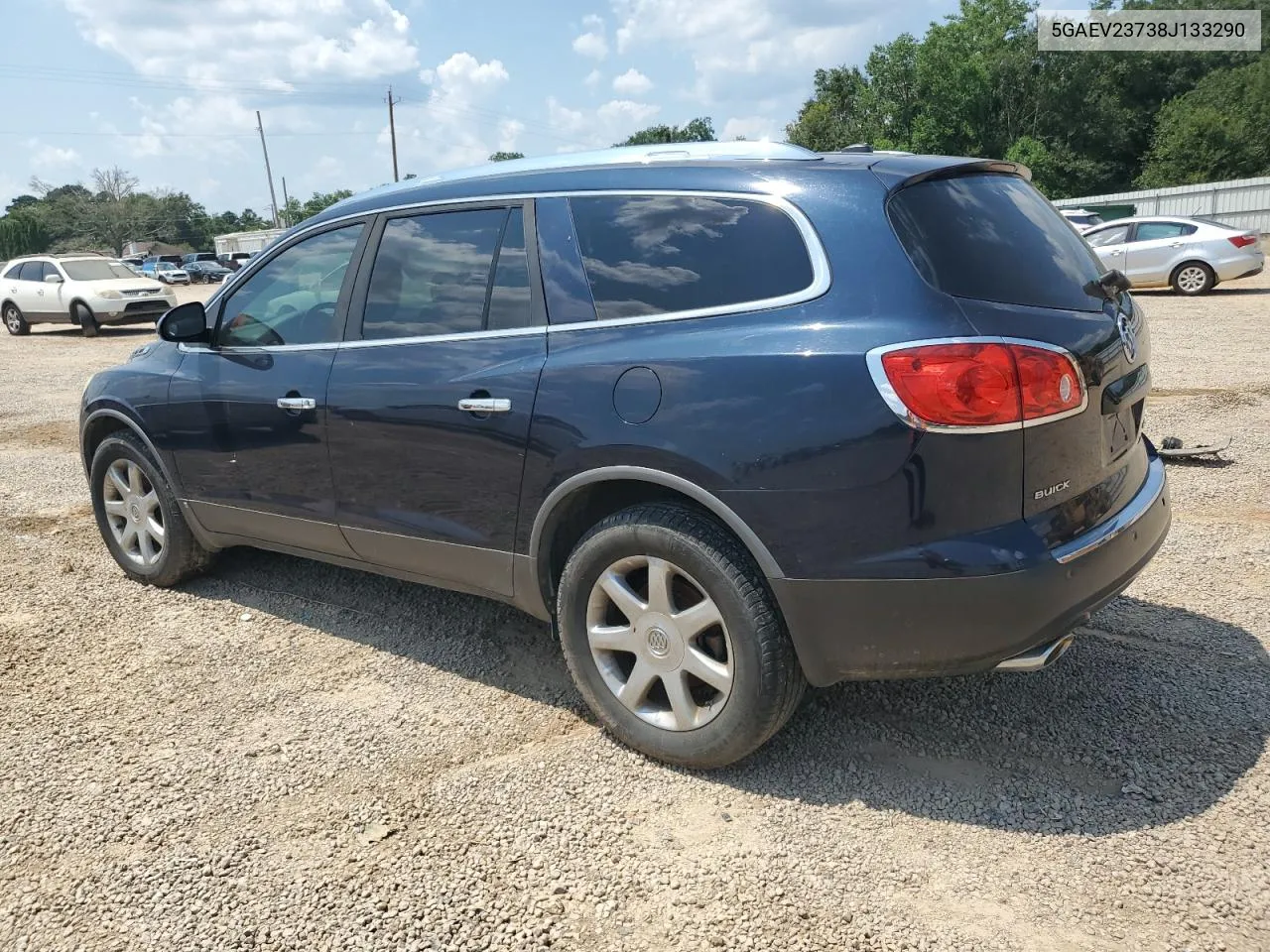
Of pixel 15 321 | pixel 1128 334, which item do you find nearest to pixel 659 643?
pixel 1128 334

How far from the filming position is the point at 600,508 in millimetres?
3184

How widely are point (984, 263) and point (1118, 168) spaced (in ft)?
203

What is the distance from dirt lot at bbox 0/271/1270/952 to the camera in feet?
7.95

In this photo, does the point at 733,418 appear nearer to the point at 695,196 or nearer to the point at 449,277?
the point at 695,196

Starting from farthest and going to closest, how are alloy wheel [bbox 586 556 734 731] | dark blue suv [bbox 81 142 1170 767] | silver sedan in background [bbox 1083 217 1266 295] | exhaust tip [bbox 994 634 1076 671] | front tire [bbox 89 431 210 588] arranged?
silver sedan in background [bbox 1083 217 1266 295], front tire [bbox 89 431 210 588], alloy wheel [bbox 586 556 734 731], exhaust tip [bbox 994 634 1076 671], dark blue suv [bbox 81 142 1170 767]

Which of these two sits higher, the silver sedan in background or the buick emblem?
the buick emblem

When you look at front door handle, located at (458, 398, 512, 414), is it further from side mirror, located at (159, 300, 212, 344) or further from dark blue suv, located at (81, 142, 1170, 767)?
side mirror, located at (159, 300, 212, 344)

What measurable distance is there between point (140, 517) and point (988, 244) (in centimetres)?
411

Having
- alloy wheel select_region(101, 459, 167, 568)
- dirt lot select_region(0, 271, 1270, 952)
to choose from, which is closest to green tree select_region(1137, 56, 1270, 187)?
dirt lot select_region(0, 271, 1270, 952)

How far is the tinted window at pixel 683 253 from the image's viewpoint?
110 inches

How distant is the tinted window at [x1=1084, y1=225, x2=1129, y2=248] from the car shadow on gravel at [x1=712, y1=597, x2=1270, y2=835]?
15.4 metres

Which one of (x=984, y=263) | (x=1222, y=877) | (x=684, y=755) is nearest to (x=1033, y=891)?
(x=1222, y=877)

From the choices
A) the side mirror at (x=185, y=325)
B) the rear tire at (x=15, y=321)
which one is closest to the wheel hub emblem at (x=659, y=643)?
the side mirror at (x=185, y=325)

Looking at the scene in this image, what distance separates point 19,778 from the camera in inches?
125
